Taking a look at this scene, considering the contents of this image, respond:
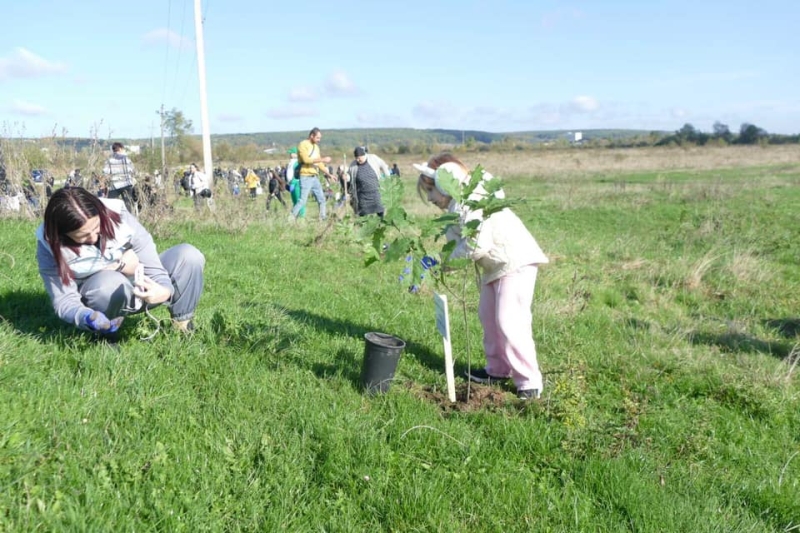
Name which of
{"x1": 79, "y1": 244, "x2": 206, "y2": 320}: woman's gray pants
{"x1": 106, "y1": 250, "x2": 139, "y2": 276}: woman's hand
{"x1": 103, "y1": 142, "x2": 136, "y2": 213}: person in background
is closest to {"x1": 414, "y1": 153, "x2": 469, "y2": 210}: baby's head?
{"x1": 79, "y1": 244, "x2": 206, "y2": 320}: woman's gray pants

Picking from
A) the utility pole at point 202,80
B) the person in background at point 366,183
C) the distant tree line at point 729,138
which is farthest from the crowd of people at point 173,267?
the distant tree line at point 729,138

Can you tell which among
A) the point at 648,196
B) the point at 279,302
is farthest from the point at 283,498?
the point at 648,196

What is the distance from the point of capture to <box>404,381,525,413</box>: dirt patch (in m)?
3.39

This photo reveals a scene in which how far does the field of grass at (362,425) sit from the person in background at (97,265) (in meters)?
0.21

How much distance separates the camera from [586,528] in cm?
238

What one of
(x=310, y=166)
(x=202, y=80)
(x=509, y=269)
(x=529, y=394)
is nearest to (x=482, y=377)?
(x=529, y=394)

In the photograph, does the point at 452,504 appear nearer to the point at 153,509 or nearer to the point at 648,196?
the point at 153,509

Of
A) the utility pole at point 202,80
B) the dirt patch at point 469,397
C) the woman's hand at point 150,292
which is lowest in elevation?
the dirt patch at point 469,397

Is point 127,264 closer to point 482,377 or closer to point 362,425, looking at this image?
point 362,425

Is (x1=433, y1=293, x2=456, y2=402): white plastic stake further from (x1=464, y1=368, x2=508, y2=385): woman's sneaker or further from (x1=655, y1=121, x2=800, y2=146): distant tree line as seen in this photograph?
(x1=655, y1=121, x2=800, y2=146): distant tree line

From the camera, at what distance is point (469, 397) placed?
139 inches

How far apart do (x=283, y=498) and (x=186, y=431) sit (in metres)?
0.62

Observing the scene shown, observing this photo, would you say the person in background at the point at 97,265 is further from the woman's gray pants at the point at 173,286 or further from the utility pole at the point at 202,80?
the utility pole at the point at 202,80

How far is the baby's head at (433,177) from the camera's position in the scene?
3.59 m
